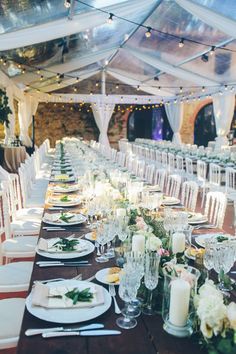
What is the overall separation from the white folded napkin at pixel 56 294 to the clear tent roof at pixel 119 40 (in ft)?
15.7

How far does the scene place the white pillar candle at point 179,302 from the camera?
129 cm

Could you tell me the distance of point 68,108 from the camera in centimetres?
1819

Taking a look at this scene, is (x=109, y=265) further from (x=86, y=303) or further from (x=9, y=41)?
(x=9, y=41)

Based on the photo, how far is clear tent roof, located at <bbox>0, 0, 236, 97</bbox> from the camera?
6.18m

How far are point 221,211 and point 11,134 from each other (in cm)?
916

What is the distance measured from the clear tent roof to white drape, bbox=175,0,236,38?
79 mm

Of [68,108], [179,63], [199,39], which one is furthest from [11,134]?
[68,108]

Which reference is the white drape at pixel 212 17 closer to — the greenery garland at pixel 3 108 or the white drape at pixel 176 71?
the white drape at pixel 176 71

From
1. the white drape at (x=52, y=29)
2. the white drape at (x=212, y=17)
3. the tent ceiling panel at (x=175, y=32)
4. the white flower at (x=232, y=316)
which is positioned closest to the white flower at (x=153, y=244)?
the white flower at (x=232, y=316)

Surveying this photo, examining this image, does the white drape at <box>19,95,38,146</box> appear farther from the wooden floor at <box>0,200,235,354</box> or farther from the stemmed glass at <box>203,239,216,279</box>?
the stemmed glass at <box>203,239,216,279</box>

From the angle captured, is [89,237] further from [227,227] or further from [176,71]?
[176,71]

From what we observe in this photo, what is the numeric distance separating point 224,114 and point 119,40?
3.75 meters

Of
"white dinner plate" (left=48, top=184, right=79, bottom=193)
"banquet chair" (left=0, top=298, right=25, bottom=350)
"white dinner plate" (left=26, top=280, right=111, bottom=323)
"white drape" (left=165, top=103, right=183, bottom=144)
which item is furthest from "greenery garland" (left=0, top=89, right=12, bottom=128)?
"white dinner plate" (left=26, top=280, right=111, bottom=323)

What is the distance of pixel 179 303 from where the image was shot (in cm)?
131
